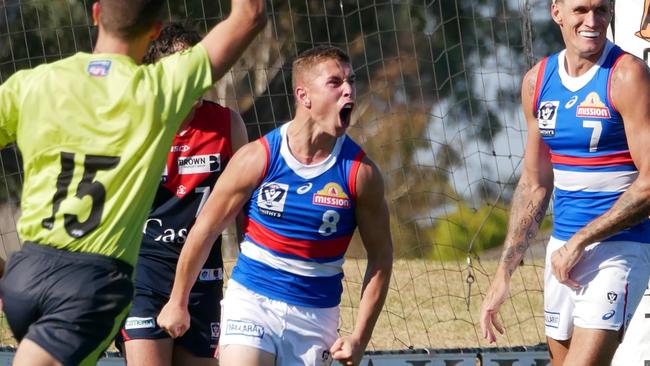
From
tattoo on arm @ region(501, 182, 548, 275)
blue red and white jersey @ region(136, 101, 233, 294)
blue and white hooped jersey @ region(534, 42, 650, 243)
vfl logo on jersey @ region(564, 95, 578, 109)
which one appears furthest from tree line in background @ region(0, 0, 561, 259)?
vfl logo on jersey @ region(564, 95, 578, 109)

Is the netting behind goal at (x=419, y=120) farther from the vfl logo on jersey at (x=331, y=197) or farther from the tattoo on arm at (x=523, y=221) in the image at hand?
the vfl logo on jersey at (x=331, y=197)

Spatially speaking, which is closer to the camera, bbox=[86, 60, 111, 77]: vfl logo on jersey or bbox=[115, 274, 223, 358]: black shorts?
bbox=[86, 60, 111, 77]: vfl logo on jersey

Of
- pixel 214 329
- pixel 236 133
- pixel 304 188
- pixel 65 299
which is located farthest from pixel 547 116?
pixel 65 299

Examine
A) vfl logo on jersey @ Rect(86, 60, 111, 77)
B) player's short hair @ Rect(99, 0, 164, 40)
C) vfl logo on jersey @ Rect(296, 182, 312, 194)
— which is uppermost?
player's short hair @ Rect(99, 0, 164, 40)

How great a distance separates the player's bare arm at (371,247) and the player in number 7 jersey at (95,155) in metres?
1.52

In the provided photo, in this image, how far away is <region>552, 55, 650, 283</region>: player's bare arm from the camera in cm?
530

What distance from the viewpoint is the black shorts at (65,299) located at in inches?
150

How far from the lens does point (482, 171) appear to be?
10969mm

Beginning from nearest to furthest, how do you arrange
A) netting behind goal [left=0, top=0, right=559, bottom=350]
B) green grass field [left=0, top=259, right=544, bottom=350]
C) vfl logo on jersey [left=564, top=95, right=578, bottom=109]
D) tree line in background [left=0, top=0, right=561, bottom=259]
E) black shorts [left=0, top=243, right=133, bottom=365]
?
1. black shorts [left=0, top=243, right=133, bottom=365]
2. vfl logo on jersey [left=564, top=95, right=578, bottom=109]
3. green grass field [left=0, top=259, right=544, bottom=350]
4. netting behind goal [left=0, top=0, right=559, bottom=350]
5. tree line in background [left=0, top=0, right=561, bottom=259]

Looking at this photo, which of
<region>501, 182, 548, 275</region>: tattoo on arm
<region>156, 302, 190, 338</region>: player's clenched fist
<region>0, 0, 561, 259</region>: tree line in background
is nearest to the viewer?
<region>156, 302, 190, 338</region>: player's clenched fist

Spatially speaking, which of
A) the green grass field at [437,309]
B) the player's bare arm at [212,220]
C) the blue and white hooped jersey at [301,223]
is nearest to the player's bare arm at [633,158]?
the blue and white hooped jersey at [301,223]

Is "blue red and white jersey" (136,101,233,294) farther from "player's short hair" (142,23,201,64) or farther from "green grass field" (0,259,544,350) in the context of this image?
"green grass field" (0,259,544,350)

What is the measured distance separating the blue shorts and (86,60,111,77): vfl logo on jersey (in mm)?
2199

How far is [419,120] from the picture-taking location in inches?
497
